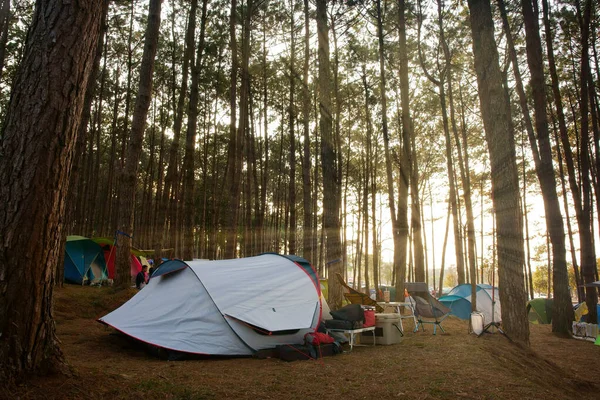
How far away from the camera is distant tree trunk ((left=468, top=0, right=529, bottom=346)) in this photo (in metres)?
6.79

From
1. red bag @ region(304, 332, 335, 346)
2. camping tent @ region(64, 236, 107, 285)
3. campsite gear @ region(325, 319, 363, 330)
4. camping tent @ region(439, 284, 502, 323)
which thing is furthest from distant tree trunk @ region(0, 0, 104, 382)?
camping tent @ region(439, 284, 502, 323)

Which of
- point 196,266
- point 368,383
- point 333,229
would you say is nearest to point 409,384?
point 368,383

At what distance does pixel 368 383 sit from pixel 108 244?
12.7m

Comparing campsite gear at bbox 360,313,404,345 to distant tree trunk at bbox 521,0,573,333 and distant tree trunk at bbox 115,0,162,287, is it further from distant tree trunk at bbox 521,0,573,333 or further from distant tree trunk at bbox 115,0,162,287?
distant tree trunk at bbox 115,0,162,287

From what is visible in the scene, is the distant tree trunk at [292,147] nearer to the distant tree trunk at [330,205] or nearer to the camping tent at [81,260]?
the distant tree trunk at [330,205]

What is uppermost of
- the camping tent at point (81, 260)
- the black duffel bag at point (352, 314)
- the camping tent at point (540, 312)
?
the camping tent at point (81, 260)

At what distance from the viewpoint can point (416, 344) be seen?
7285 mm

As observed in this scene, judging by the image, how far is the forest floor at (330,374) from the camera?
3.47m

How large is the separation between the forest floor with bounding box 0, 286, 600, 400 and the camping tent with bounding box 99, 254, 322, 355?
32cm

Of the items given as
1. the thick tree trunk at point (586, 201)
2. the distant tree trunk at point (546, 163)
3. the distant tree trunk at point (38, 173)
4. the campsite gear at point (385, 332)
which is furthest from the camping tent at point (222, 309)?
the thick tree trunk at point (586, 201)

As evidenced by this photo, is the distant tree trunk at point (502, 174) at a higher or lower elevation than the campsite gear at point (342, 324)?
higher

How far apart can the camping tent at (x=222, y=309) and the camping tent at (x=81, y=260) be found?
822cm

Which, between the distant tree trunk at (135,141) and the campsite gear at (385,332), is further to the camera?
the distant tree trunk at (135,141)

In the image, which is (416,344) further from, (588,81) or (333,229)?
(588,81)
